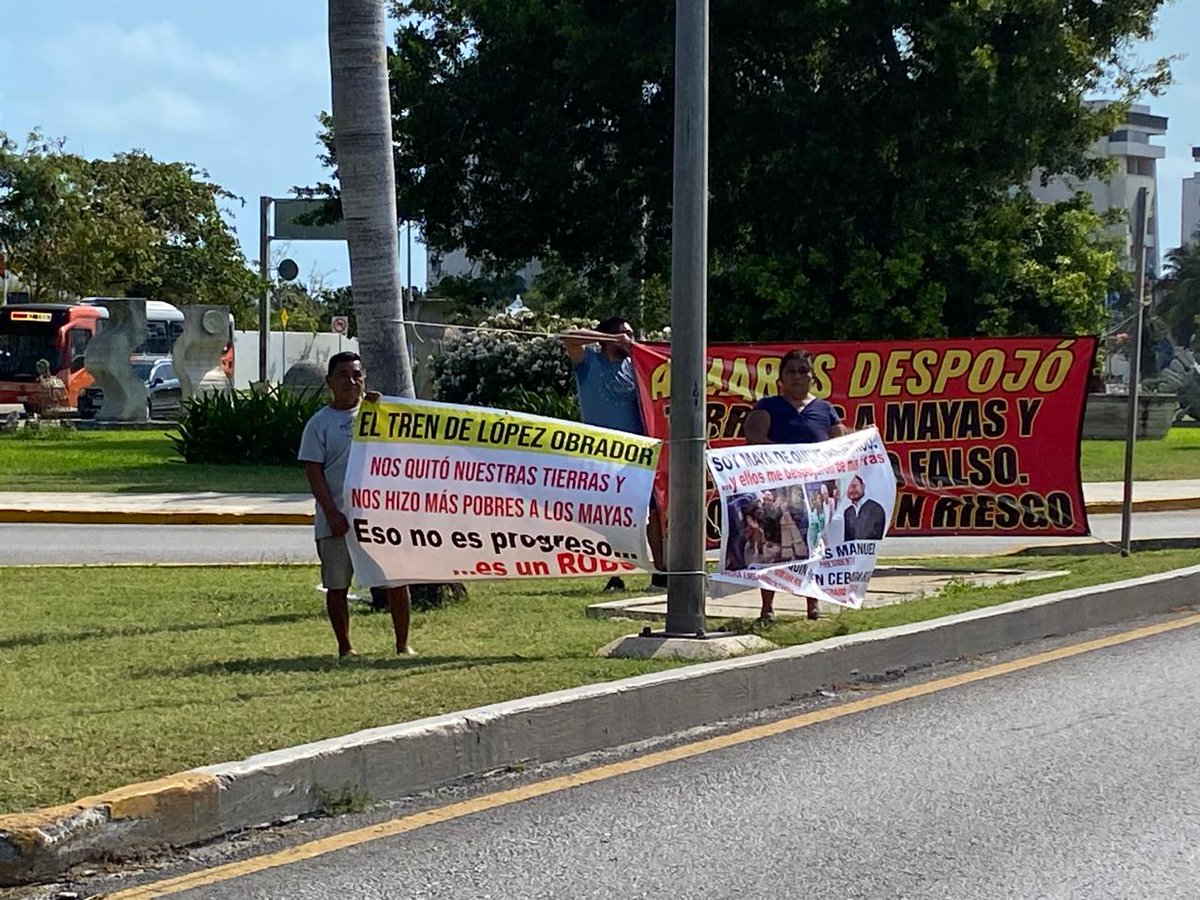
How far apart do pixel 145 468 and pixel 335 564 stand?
16648mm

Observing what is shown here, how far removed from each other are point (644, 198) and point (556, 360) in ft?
15.0

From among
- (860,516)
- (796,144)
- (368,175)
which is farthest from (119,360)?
(860,516)

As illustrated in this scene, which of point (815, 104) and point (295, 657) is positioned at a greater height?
point (815, 104)

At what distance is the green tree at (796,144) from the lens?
94.1ft

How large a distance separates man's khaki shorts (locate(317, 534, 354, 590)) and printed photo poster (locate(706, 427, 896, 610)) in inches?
79.0

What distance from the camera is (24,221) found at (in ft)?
180

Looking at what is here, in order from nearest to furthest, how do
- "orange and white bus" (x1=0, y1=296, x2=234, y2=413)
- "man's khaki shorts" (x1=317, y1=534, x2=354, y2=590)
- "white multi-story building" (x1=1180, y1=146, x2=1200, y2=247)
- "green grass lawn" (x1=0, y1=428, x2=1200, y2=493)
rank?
"man's khaki shorts" (x1=317, y1=534, x2=354, y2=590) < "green grass lawn" (x1=0, y1=428, x2=1200, y2=493) < "orange and white bus" (x1=0, y1=296, x2=234, y2=413) < "white multi-story building" (x1=1180, y1=146, x2=1200, y2=247)

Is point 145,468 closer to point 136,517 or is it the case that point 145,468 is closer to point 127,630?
point 136,517

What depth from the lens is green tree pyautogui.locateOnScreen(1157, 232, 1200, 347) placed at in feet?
360

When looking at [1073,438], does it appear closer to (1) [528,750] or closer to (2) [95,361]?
(1) [528,750]

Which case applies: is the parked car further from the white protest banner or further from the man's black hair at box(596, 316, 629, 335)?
the white protest banner

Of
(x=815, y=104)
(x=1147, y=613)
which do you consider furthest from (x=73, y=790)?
(x=815, y=104)

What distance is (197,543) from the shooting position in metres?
17.2

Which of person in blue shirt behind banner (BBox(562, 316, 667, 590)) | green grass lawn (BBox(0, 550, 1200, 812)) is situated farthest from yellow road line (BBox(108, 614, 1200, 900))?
person in blue shirt behind banner (BBox(562, 316, 667, 590))
